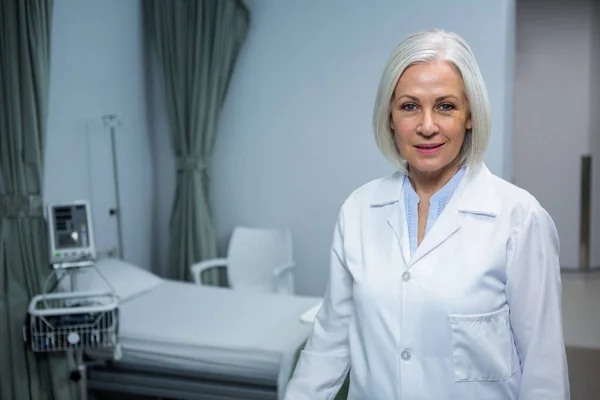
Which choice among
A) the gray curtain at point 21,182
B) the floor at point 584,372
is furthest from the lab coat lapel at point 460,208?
the gray curtain at point 21,182

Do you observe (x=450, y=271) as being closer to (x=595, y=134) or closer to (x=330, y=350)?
(x=330, y=350)

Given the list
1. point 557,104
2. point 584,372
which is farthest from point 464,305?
point 557,104

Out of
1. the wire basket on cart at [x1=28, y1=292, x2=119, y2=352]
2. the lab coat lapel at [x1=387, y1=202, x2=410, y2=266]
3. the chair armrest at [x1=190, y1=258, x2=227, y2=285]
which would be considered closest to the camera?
the lab coat lapel at [x1=387, y1=202, x2=410, y2=266]

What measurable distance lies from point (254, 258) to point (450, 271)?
258 centimetres

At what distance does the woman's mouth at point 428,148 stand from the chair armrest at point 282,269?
2216 mm

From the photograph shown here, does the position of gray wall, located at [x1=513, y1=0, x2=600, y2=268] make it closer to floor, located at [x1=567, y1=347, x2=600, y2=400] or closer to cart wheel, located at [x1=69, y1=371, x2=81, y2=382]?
floor, located at [x1=567, y1=347, x2=600, y2=400]

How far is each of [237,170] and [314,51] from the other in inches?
34.7

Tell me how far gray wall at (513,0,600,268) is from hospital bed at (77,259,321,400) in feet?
7.11

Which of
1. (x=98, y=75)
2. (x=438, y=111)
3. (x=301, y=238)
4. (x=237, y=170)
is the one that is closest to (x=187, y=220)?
(x=237, y=170)

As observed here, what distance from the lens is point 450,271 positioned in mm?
1099

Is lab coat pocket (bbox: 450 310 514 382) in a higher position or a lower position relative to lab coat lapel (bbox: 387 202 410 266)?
lower

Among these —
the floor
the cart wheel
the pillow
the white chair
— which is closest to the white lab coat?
the floor

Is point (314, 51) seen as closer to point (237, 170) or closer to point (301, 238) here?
point (237, 170)

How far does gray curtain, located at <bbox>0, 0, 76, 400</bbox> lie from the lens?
2.22 meters
